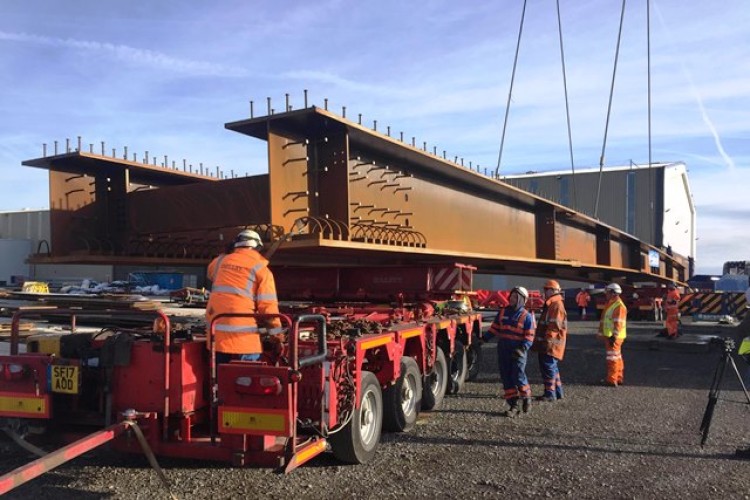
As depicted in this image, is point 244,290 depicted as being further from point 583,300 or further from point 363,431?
point 583,300

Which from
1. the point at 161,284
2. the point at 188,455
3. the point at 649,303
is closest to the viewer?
the point at 188,455

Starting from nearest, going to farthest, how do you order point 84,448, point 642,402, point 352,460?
point 84,448 < point 352,460 < point 642,402

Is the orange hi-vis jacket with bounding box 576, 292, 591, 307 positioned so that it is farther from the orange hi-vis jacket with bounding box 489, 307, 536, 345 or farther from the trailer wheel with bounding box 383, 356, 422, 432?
the trailer wheel with bounding box 383, 356, 422, 432

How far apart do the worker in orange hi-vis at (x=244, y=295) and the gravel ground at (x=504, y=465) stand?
1.12 metres

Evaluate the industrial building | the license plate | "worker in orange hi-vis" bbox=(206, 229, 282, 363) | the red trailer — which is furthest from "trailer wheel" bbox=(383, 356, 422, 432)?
the industrial building

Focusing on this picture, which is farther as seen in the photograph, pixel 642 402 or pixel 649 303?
pixel 649 303

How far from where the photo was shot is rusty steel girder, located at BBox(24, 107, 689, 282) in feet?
20.0

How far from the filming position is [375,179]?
23.5ft

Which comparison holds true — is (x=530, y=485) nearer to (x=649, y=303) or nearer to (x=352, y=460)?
(x=352, y=460)

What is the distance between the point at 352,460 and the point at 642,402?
4836mm

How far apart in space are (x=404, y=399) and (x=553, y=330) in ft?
9.35

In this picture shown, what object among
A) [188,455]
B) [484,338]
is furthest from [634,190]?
[188,455]

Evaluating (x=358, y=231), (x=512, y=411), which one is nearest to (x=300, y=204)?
(x=358, y=231)

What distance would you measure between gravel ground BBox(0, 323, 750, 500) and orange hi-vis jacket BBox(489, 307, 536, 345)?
91 centimetres
